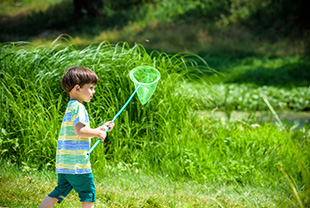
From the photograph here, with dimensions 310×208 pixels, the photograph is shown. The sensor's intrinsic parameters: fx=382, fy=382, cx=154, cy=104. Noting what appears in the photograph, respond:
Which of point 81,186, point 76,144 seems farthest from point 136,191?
point 76,144

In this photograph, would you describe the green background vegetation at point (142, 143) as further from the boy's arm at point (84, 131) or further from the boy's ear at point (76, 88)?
the boy's ear at point (76, 88)

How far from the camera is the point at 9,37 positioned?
17.2 m

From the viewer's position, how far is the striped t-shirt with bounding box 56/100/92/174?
2.60 metres

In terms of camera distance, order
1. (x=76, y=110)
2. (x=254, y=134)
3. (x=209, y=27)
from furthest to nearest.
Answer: (x=209, y=27) → (x=254, y=134) → (x=76, y=110)

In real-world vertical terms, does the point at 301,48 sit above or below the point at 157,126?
below

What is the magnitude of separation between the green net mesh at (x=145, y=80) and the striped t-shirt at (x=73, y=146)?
0.79 m

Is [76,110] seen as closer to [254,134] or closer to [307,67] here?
[254,134]

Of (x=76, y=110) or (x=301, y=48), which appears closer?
(x=76, y=110)

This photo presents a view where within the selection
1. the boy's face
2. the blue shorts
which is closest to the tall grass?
the blue shorts

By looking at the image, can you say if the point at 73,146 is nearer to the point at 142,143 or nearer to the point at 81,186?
the point at 81,186

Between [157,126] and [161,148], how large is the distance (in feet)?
1.10

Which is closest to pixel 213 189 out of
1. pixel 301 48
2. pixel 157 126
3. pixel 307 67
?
pixel 157 126

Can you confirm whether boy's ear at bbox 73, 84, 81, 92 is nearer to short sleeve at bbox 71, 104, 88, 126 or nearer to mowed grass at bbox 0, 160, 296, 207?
short sleeve at bbox 71, 104, 88, 126

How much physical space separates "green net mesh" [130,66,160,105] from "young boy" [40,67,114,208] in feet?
2.27
